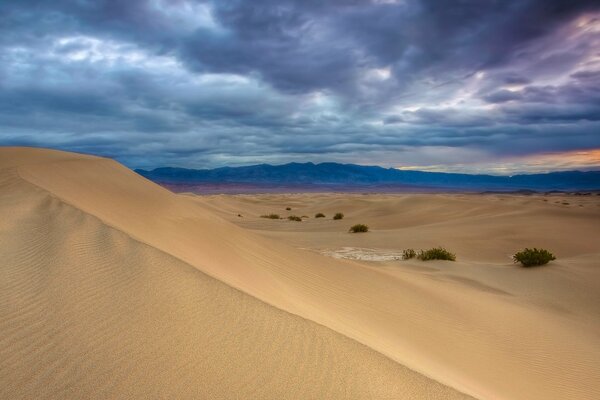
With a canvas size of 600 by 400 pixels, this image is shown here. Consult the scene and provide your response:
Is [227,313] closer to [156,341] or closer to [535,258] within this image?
[156,341]

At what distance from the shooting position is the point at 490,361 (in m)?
5.05

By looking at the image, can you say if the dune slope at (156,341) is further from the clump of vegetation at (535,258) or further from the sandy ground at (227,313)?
the clump of vegetation at (535,258)

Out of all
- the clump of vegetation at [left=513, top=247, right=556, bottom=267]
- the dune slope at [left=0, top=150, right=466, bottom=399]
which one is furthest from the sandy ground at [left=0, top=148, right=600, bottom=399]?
the clump of vegetation at [left=513, top=247, right=556, bottom=267]

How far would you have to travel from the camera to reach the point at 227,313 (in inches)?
136

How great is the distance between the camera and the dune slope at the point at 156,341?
2.60 metres

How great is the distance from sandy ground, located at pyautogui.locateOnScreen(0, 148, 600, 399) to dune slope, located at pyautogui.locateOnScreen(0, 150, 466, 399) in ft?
0.04

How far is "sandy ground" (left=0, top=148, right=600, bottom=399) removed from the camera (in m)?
2.75

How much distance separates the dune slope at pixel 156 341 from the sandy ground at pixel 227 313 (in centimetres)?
1

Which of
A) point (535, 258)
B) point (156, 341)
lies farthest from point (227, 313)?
point (535, 258)

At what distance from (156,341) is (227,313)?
2.09ft

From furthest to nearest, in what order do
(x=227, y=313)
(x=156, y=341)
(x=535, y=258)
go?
1. (x=535, y=258)
2. (x=227, y=313)
3. (x=156, y=341)

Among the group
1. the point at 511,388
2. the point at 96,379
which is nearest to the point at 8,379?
the point at 96,379

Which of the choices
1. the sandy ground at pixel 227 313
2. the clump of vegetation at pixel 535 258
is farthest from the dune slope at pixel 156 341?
the clump of vegetation at pixel 535 258

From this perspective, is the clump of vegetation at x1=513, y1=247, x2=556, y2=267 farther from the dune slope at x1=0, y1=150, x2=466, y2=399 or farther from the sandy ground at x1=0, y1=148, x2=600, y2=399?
the dune slope at x1=0, y1=150, x2=466, y2=399
